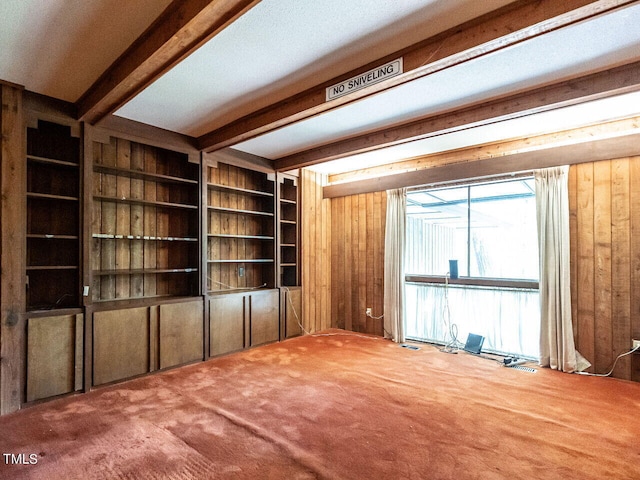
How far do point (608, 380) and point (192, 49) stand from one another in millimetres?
4620

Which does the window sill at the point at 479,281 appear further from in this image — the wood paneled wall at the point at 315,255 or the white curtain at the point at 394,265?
the wood paneled wall at the point at 315,255

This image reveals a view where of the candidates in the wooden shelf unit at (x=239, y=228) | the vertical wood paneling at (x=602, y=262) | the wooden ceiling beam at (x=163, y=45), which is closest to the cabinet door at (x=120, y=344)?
the wooden shelf unit at (x=239, y=228)

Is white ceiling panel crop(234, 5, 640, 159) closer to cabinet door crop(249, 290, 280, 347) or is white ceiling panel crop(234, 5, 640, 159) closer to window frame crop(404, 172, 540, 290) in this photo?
window frame crop(404, 172, 540, 290)

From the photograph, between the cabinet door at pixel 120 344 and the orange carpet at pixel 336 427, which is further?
the cabinet door at pixel 120 344

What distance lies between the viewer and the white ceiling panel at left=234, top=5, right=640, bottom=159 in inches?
85.6

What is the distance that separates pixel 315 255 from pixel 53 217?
3431 millimetres

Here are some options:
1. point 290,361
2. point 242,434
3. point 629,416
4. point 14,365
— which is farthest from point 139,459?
point 629,416

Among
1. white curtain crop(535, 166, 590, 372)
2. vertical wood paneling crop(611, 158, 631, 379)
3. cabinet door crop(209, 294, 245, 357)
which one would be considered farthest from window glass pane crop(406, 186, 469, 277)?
cabinet door crop(209, 294, 245, 357)

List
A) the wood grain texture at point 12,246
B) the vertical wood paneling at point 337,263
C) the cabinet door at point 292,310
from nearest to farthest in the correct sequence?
1. the wood grain texture at point 12,246
2. the cabinet door at point 292,310
3. the vertical wood paneling at point 337,263

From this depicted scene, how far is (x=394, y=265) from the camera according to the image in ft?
16.5

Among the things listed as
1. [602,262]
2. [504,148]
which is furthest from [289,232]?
[602,262]

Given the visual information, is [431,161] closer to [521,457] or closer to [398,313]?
[398,313]

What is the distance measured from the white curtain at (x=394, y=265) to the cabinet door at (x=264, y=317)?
1.61 meters

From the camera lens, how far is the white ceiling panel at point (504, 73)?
7.13ft
